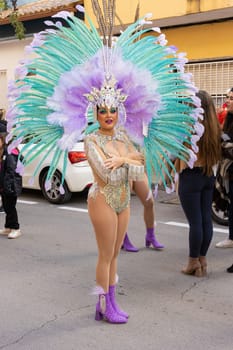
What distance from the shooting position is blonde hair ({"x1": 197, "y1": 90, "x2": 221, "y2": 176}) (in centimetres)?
418

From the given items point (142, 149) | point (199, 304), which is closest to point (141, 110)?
point (142, 149)

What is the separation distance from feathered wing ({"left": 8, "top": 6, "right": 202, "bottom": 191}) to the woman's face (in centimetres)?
9

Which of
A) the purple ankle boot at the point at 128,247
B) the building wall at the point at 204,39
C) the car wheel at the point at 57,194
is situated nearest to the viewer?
the purple ankle boot at the point at 128,247

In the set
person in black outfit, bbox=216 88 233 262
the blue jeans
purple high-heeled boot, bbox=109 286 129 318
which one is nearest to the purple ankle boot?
the blue jeans

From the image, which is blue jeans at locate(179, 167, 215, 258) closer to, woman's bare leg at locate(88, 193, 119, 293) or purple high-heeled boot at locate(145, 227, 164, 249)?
purple high-heeled boot at locate(145, 227, 164, 249)

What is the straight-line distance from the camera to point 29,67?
10.9 feet

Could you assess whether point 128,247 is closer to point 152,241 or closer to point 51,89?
point 152,241

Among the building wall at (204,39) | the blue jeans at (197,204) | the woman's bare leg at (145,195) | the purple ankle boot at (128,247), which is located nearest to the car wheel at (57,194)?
the purple ankle boot at (128,247)

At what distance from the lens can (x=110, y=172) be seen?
329cm

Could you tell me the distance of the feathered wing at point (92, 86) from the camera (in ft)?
10.7

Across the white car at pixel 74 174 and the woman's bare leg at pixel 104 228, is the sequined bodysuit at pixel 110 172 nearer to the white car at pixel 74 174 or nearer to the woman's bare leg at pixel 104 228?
the woman's bare leg at pixel 104 228

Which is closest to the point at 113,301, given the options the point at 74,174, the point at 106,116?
the point at 106,116

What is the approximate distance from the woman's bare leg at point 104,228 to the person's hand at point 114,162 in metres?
0.24

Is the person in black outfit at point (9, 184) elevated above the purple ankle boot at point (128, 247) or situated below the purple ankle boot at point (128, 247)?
above
